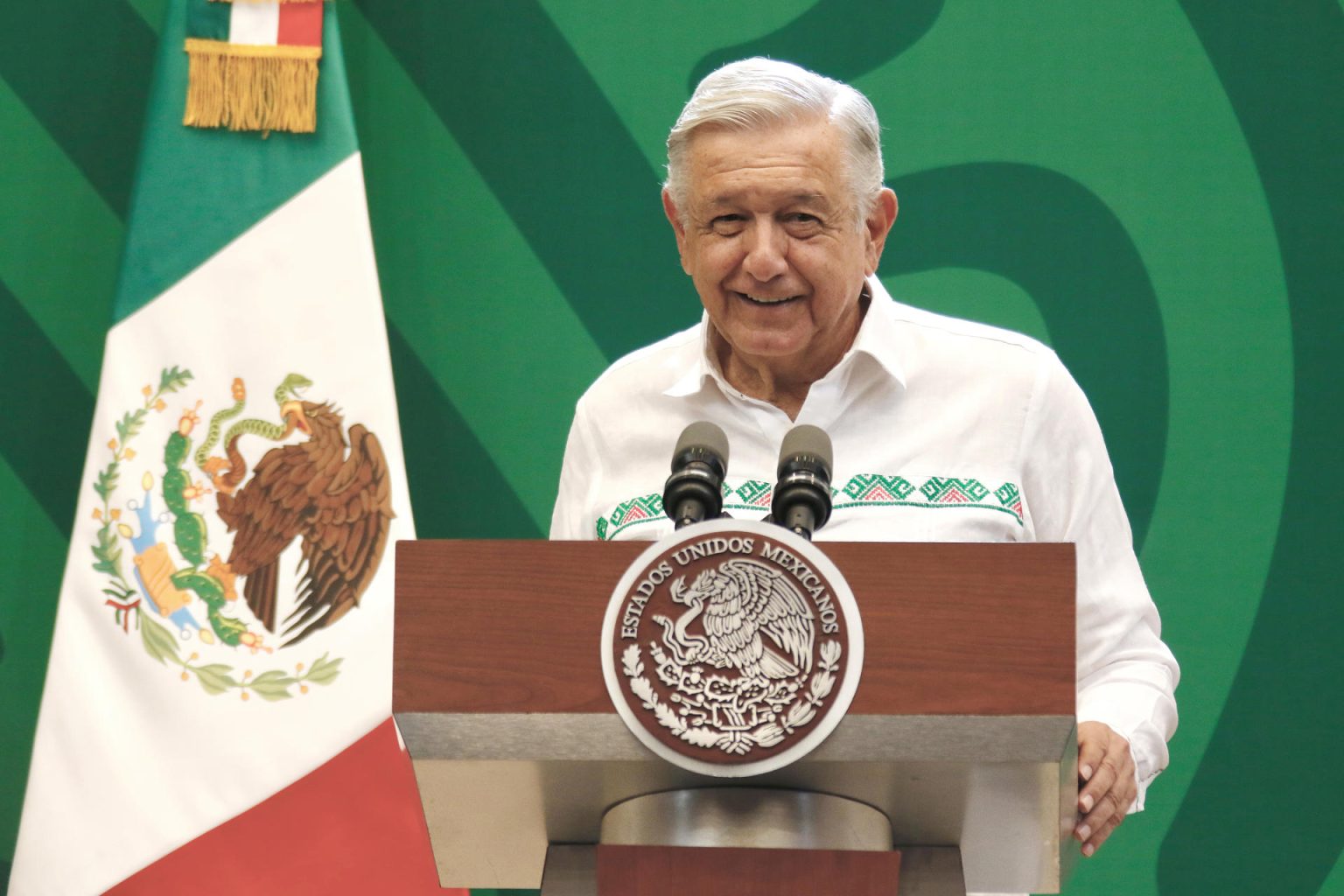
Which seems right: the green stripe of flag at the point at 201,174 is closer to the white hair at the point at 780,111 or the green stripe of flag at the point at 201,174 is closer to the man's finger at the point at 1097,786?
the white hair at the point at 780,111

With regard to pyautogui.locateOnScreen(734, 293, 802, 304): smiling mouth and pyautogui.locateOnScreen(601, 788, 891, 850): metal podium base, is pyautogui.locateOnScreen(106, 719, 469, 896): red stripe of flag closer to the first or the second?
Result: pyautogui.locateOnScreen(734, 293, 802, 304): smiling mouth

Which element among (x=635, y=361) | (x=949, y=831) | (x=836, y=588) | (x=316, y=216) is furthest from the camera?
(x=316, y=216)

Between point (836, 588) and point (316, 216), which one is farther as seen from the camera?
point (316, 216)

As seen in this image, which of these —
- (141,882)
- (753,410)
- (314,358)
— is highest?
(314,358)

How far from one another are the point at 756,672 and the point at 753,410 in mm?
855

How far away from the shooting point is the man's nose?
78.4 inches

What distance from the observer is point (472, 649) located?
4.37ft

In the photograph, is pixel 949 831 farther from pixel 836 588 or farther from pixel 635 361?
pixel 635 361

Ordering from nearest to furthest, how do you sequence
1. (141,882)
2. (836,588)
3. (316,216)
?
1. (836,588)
2. (141,882)
3. (316,216)

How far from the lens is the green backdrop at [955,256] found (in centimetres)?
320

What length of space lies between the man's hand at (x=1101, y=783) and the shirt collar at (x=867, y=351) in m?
0.57

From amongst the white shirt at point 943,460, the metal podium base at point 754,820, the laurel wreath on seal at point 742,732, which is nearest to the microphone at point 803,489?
the laurel wreath on seal at point 742,732

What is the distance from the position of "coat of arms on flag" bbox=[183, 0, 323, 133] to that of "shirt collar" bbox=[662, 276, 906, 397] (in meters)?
1.29

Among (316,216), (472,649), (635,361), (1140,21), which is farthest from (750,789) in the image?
(1140,21)
